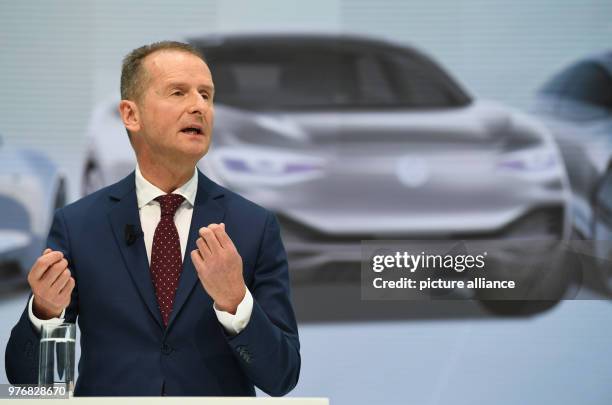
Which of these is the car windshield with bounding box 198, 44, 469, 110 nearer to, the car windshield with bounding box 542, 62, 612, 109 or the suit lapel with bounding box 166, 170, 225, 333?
the car windshield with bounding box 542, 62, 612, 109

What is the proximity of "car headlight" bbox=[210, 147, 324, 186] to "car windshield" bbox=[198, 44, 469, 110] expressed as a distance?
24 centimetres

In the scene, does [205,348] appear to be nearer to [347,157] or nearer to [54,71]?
[347,157]

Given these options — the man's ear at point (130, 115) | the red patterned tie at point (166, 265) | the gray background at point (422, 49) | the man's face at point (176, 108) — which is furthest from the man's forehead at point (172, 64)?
the gray background at point (422, 49)

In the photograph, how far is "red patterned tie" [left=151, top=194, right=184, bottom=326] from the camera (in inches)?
86.1

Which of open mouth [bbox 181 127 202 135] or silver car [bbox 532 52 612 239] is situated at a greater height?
open mouth [bbox 181 127 202 135]

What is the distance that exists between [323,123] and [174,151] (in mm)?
1995

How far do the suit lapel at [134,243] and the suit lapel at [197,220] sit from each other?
7 cm

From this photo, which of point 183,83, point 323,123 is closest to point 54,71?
point 323,123

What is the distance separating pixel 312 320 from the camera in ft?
13.5

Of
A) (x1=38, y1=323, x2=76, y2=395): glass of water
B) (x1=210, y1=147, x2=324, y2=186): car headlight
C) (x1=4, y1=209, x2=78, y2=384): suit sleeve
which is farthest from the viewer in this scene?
(x1=210, y1=147, x2=324, y2=186): car headlight

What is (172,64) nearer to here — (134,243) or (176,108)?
(176,108)

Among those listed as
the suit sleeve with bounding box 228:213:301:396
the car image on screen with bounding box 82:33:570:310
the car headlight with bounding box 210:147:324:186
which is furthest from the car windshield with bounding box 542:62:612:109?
the suit sleeve with bounding box 228:213:301:396

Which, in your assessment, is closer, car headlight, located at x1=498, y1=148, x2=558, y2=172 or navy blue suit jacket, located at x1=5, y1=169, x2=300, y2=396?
Answer: navy blue suit jacket, located at x1=5, y1=169, x2=300, y2=396

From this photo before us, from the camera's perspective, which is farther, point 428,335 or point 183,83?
point 428,335
